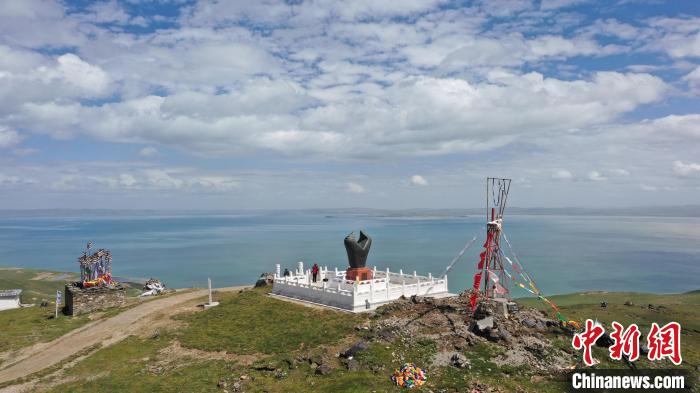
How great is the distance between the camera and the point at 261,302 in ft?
128

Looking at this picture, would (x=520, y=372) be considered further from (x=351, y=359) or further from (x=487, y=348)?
(x=351, y=359)

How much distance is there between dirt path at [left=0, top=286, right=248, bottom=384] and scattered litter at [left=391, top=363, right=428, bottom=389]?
1985 cm

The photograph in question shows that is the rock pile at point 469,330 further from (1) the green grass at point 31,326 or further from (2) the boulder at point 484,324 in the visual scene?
(1) the green grass at point 31,326

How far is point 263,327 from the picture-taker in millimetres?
33156

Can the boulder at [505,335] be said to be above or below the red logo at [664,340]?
below

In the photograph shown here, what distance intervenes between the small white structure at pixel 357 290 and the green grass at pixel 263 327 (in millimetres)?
1572

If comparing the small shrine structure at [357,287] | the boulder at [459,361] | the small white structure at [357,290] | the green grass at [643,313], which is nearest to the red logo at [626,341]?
the green grass at [643,313]

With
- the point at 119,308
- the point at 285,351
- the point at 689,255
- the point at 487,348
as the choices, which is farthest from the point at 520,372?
the point at 689,255

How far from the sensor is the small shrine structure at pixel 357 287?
35.0 meters

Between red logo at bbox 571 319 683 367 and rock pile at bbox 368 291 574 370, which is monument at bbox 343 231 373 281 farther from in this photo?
red logo at bbox 571 319 683 367

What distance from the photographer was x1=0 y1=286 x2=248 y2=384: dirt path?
29.2 meters

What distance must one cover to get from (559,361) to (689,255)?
153766 mm

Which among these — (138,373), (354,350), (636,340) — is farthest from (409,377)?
(138,373)

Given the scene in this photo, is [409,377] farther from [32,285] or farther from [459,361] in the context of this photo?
[32,285]
